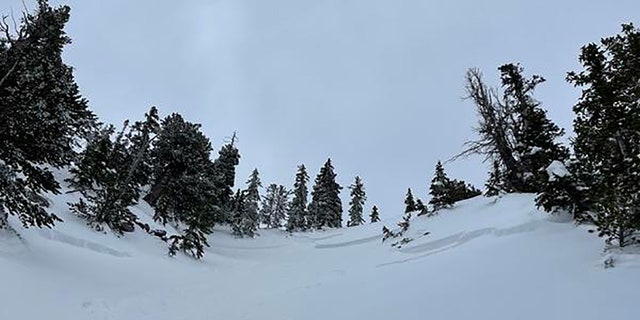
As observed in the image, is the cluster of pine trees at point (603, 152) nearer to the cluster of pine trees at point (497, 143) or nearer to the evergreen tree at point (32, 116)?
the cluster of pine trees at point (497, 143)

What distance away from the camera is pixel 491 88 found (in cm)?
2748

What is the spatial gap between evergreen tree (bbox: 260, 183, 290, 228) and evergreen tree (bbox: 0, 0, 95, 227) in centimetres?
6012

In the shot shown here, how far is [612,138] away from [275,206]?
66.0 m

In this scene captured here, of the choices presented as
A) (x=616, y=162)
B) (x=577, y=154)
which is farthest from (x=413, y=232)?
(x=616, y=162)

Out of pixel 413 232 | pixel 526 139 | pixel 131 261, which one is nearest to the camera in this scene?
pixel 131 261

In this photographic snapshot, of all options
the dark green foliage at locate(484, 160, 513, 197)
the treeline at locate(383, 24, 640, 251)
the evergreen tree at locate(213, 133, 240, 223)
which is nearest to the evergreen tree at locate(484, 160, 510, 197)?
the dark green foliage at locate(484, 160, 513, 197)

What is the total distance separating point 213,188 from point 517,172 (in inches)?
1055

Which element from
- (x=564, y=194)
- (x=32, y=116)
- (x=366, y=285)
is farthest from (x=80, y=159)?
(x=564, y=194)

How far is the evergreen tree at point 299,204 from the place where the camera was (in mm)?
57781

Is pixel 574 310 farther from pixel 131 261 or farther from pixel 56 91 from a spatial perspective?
pixel 131 261

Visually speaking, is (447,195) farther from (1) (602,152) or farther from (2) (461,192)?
(1) (602,152)

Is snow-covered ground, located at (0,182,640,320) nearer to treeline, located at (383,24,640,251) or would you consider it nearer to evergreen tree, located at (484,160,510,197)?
treeline, located at (383,24,640,251)

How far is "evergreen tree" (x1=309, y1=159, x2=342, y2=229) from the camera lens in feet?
186

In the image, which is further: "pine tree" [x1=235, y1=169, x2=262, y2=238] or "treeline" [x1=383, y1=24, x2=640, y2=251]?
"pine tree" [x1=235, y1=169, x2=262, y2=238]
